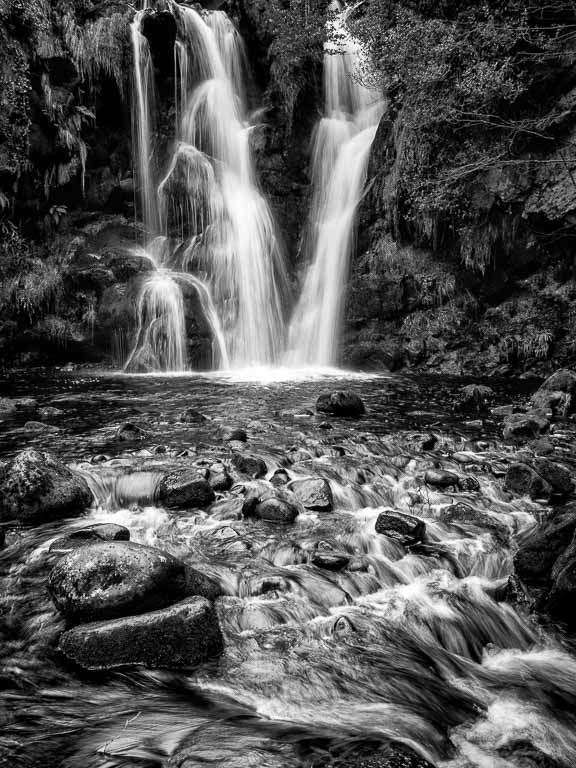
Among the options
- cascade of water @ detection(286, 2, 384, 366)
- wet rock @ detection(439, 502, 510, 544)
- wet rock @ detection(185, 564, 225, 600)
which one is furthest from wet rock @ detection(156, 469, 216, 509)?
cascade of water @ detection(286, 2, 384, 366)

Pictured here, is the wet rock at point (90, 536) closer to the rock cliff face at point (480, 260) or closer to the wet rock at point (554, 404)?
the wet rock at point (554, 404)

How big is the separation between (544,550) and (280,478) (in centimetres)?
303

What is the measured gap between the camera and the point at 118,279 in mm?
17391

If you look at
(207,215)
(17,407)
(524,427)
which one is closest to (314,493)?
(524,427)

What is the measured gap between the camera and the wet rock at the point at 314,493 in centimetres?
552

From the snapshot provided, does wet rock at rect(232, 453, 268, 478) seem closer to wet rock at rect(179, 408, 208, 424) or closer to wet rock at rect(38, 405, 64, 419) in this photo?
wet rock at rect(179, 408, 208, 424)

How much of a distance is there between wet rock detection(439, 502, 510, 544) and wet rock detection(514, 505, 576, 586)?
67cm

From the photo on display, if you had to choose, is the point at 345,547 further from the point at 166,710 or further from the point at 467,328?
the point at 467,328

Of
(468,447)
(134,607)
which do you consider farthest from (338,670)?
(468,447)

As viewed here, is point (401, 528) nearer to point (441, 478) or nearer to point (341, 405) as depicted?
point (441, 478)

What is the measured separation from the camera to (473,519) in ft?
17.1

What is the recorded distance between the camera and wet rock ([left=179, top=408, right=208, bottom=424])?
886 cm

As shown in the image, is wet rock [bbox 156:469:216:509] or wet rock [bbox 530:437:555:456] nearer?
wet rock [bbox 156:469:216:509]

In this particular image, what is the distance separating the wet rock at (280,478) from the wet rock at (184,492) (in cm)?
79
